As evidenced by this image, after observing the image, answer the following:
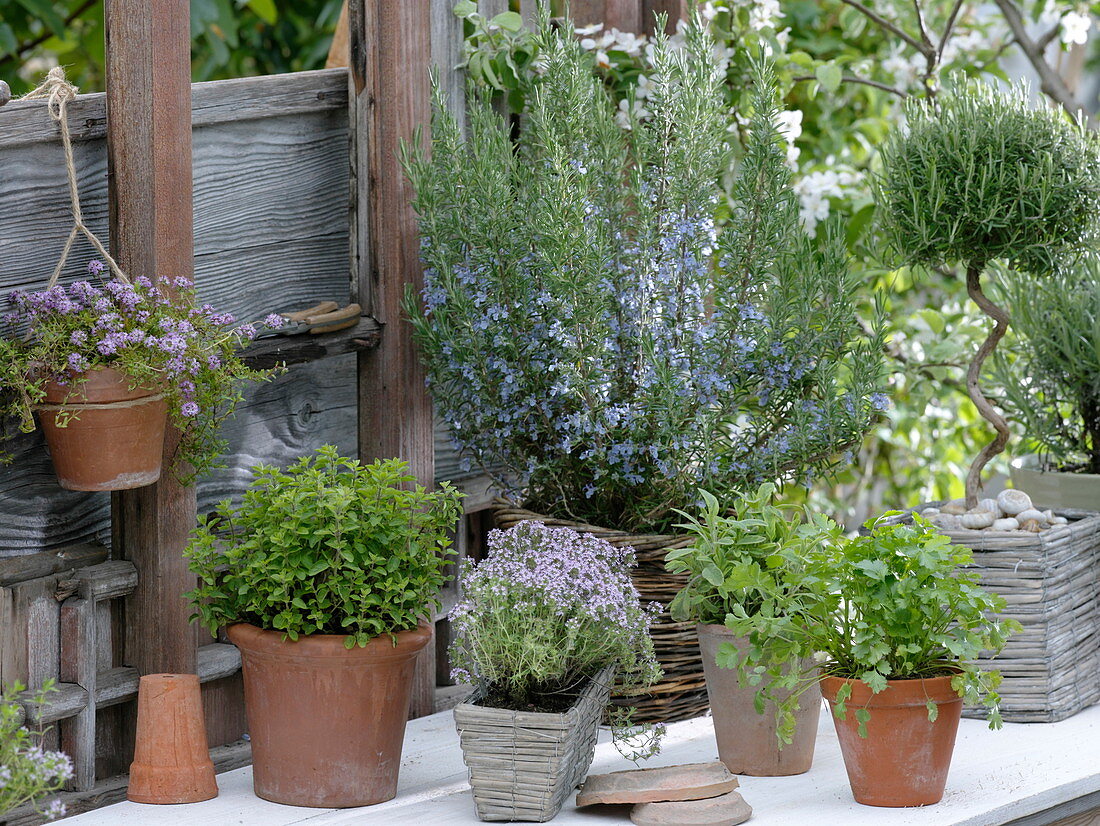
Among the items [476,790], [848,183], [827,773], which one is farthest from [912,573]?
[848,183]

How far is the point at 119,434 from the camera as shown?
2.02 metres

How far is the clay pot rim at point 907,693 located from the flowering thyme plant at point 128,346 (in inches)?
41.2

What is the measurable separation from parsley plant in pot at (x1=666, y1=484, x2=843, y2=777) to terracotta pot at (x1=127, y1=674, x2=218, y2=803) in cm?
79

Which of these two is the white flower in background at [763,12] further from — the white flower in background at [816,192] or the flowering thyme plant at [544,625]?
the flowering thyme plant at [544,625]

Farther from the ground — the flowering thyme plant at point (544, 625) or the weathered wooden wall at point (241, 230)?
the weathered wooden wall at point (241, 230)

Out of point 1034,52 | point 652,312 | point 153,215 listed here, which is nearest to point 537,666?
point 652,312

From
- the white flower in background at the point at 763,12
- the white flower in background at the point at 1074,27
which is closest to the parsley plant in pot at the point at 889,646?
the white flower in background at the point at 763,12

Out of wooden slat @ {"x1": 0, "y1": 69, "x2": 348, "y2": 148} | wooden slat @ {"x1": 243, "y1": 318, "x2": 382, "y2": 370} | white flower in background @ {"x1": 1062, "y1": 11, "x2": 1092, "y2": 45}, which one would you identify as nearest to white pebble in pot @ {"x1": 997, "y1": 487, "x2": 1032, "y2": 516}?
wooden slat @ {"x1": 243, "y1": 318, "x2": 382, "y2": 370}

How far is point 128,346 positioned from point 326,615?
1.61 feet

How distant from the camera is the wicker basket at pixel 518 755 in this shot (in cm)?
197

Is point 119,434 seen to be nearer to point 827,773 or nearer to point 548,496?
point 548,496

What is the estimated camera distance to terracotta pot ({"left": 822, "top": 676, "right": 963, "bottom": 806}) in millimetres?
2008

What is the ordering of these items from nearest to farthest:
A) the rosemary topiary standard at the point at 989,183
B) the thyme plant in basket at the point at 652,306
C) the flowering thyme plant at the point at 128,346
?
the flowering thyme plant at the point at 128,346
the thyme plant in basket at the point at 652,306
the rosemary topiary standard at the point at 989,183

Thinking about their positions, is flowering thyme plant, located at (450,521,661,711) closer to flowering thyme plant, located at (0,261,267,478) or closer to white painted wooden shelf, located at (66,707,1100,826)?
white painted wooden shelf, located at (66,707,1100,826)
